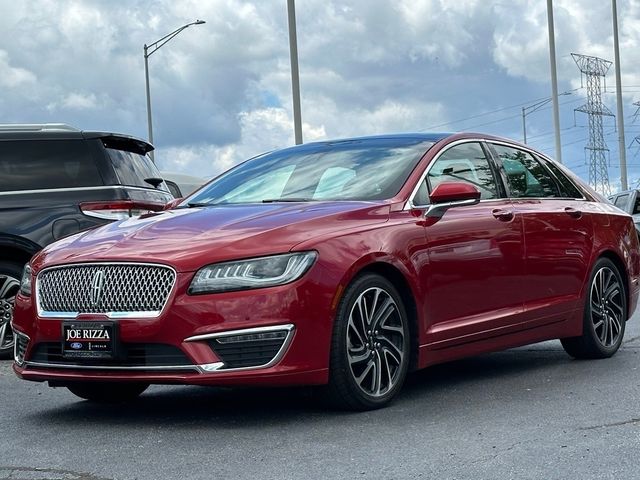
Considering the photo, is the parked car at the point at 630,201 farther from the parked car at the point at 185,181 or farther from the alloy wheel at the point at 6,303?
the alloy wheel at the point at 6,303

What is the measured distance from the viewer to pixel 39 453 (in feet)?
17.5

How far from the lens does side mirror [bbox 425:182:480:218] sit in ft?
22.0

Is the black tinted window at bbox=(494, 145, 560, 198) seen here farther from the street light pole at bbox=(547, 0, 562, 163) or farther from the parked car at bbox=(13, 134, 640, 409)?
the street light pole at bbox=(547, 0, 562, 163)

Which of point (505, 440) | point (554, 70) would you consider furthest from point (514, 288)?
point (554, 70)

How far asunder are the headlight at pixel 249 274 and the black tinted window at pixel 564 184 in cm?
332

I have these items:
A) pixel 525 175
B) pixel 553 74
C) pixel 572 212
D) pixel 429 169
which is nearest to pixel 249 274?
pixel 429 169

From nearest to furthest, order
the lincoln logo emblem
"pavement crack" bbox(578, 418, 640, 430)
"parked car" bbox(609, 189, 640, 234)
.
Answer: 1. "pavement crack" bbox(578, 418, 640, 430)
2. the lincoln logo emblem
3. "parked car" bbox(609, 189, 640, 234)

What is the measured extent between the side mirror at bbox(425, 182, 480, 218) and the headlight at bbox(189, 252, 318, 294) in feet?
4.06

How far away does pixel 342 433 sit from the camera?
5.57m

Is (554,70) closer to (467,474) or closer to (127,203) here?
(127,203)

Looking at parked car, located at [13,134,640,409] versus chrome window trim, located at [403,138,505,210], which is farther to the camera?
chrome window trim, located at [403,138,505,210]

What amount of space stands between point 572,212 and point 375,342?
2605 millimetres

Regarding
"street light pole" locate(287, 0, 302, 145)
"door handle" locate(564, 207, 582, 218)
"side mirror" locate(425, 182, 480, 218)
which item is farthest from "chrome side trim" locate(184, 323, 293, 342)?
"street light pole" locate(287, 0, 302, 145)

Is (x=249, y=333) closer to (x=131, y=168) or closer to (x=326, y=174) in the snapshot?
(x=326, y=174)
